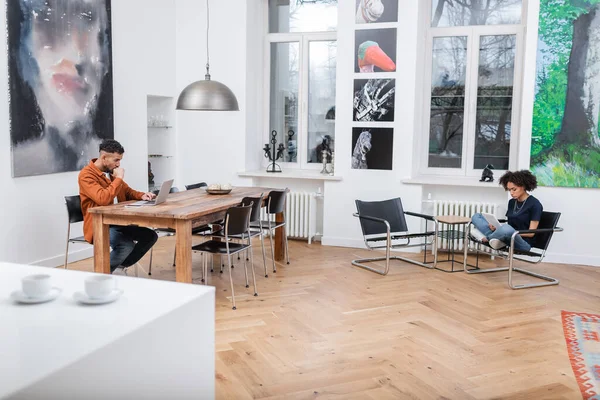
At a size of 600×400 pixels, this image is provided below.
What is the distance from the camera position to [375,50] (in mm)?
7203

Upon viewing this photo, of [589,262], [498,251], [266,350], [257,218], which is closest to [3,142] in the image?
[257,218]

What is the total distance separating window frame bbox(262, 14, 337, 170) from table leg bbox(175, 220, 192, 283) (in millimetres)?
3828

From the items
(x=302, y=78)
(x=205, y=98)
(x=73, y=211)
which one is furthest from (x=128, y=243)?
(x=302, y=78)

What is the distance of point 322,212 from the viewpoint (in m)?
7.96

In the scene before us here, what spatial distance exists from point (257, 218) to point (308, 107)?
2858mm

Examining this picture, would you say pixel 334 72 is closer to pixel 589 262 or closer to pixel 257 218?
pixel 257 218

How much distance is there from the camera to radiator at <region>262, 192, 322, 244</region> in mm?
7715

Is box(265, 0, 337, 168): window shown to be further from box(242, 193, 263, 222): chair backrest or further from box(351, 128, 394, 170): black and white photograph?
box(242, 193, 263, 222): chair backrest

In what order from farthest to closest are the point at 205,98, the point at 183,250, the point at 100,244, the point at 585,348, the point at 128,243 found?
the point at 205,98, the point at 128,243, the point at 100,244, the point at 183,250, the point at 585,348

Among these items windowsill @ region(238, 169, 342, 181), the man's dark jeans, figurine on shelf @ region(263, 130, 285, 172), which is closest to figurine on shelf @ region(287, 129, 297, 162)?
figurine on shelf @ region(263, 130, 285, 172)

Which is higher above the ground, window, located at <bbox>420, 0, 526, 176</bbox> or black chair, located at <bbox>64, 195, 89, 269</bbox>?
window, located at <bbox>420, 0, 526, 176</bbox>

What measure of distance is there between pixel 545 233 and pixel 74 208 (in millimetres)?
4479

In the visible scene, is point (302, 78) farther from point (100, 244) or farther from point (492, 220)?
point (100, 244)

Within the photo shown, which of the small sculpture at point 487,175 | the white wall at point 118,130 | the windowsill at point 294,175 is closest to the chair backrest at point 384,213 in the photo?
the windowsill at point 294,175
